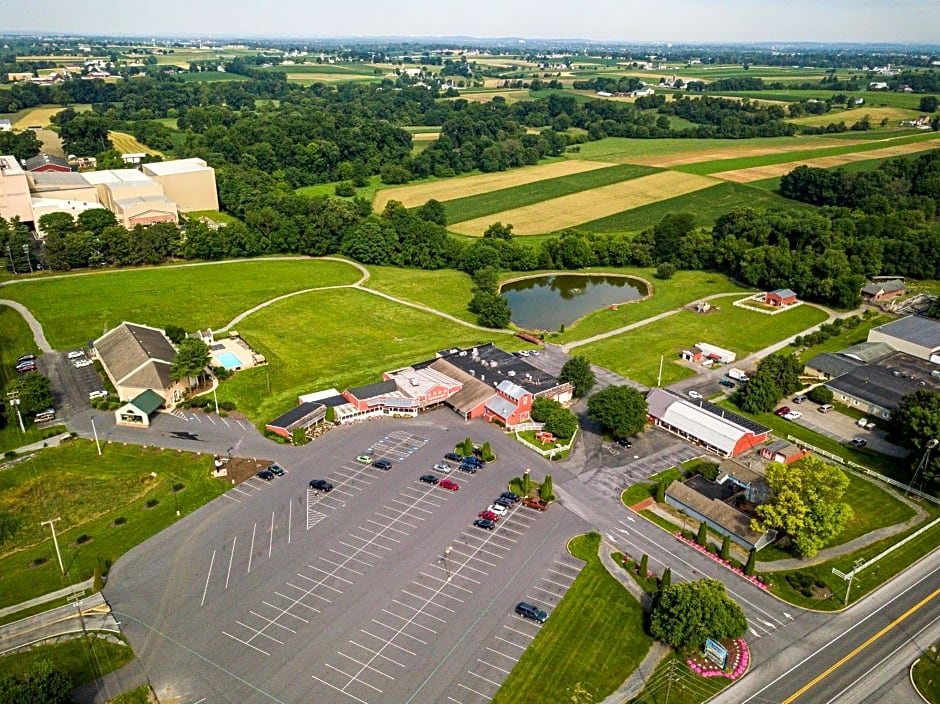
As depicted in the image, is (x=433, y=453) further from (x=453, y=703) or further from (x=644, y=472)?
(x=453, y=703)

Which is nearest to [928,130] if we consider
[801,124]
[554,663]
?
[801,124]

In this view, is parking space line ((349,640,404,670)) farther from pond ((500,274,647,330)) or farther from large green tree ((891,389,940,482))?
pond ((500,274,647,330))

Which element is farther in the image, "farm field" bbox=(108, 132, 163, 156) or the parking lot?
"farm field" bbox=(108, 132, 163, 156)

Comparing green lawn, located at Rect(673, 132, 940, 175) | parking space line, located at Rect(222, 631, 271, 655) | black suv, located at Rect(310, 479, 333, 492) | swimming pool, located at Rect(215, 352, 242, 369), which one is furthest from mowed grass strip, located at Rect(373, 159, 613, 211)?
parking space line, located at Rect(222, 631, 271, 655)

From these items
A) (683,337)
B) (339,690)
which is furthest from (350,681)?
(683,337)

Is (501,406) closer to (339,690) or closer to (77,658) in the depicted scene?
(339,690)
